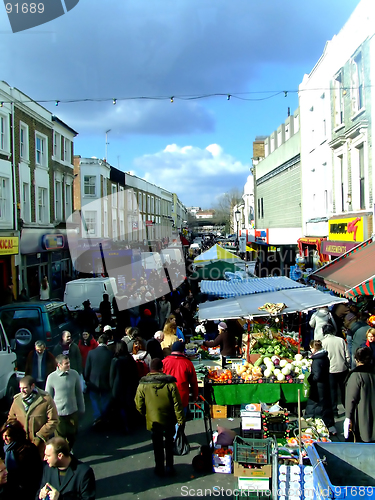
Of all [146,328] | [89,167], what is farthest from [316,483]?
[89,167]

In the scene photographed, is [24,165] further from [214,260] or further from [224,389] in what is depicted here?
[224,389]

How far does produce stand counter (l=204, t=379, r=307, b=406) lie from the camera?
7.06m

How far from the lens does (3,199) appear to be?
20156mm

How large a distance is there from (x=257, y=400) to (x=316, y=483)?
3.34 metres

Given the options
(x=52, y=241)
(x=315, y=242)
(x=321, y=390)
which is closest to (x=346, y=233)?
(x=315, y=242)

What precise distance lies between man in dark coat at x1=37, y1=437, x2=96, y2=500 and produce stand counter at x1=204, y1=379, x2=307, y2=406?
3975mm

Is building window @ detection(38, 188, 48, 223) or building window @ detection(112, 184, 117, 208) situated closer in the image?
building window @ detection(38, 188, 48, 223)

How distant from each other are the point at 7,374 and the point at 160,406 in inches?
137

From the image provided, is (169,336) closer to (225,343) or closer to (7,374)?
(225,343)

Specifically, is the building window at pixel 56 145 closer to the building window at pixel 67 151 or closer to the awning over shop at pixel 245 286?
the building window at pixel 67 151

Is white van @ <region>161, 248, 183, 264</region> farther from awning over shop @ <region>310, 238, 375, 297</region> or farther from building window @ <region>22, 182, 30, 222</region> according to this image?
awning over shop @ <region>310, 238, 375, 297</region>

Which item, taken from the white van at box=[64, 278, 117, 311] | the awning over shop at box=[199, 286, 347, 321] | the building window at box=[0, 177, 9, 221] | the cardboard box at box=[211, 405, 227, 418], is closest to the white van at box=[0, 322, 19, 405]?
the cardboard box at box=[211, 405, 227, 418]

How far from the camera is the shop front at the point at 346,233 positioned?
13328mm

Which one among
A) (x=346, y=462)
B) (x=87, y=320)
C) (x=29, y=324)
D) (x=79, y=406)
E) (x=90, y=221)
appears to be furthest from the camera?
(x=90, y=221)
